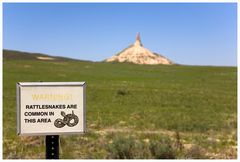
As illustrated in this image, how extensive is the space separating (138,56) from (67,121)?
585 ft

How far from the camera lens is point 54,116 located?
425 centimetres

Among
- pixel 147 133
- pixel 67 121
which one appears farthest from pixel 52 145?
pixel 147 133

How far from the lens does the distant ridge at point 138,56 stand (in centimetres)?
17875

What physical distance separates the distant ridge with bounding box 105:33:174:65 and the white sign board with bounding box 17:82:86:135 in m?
170

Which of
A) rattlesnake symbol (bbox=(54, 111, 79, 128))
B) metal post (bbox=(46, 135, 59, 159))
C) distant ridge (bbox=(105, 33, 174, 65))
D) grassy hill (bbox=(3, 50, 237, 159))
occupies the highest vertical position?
distant ridge (bbox=(105, 33, 174, 65))

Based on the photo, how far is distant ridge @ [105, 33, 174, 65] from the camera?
586 ft

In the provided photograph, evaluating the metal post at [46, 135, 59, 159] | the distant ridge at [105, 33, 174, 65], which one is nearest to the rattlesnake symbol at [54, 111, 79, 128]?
the metal post at [46, 135, 59, 159]

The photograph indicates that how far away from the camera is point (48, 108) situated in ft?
13.9

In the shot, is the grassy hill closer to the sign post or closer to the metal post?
the metal post

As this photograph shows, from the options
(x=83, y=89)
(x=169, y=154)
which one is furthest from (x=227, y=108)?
(x=83, y=89)

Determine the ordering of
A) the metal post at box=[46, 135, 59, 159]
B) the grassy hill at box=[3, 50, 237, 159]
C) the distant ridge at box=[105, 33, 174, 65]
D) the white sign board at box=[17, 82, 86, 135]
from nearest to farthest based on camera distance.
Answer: the white sign board at box=[17, 82, 86, 135]
the metal post at box=[46, 135, 59, 159]
the grassy hill at box=[3, 50, 237, 159]
the distant ridge at box=[105, 33, 174, 65]

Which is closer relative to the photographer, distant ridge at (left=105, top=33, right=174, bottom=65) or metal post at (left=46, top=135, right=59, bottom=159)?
metal post at (left=46, top=135, right=59, bottom=159)

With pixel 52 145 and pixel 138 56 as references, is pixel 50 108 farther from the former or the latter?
pixel 138 56

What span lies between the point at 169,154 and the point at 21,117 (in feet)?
12.5
